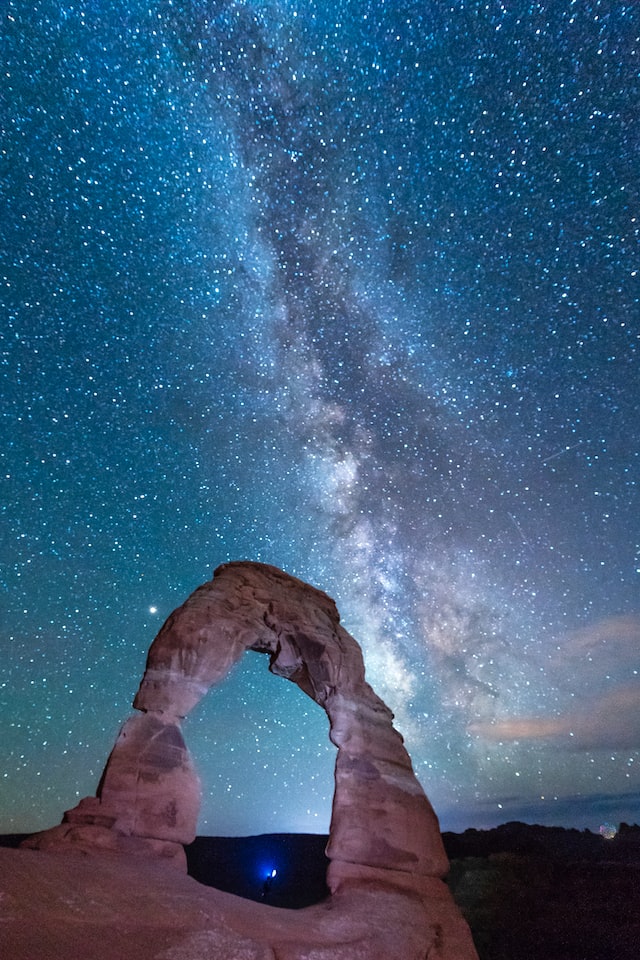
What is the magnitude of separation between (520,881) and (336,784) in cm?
1633

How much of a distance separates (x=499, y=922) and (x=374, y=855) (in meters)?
13.8

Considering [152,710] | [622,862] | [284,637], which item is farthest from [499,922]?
[152,710]

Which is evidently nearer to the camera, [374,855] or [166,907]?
[166,907]

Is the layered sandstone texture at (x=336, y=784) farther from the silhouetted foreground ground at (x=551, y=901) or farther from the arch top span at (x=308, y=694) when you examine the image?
the silhouetted foreground ground at (x=551, y=901)

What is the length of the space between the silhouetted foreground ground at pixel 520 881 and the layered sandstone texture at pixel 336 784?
435 inches

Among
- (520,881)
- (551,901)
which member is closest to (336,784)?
(551,901)

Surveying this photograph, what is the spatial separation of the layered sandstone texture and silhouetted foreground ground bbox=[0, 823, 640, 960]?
1104 centimetres

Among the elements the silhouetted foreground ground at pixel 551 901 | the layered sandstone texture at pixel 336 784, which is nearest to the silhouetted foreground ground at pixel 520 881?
the silhouetted foreground ground at pixel 551 901

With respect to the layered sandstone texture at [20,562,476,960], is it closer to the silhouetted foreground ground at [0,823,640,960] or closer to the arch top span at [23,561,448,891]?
the arch top span at [23,561,448,891]

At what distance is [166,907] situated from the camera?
6863mm

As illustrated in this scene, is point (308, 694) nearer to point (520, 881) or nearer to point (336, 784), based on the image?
point (336, 784)

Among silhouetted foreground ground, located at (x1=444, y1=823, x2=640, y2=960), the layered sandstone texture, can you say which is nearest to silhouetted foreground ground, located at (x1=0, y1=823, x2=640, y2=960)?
silhouetted foreground ground, located at (x1=444, y1=823, x2=640, y2=960)

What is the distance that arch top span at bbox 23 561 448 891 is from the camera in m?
10.1

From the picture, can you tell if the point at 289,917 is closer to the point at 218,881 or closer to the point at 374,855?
the point at 374,855
